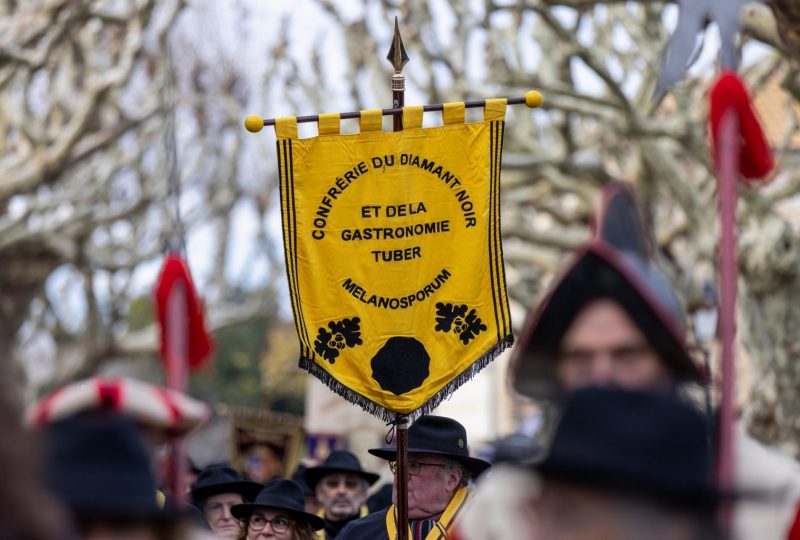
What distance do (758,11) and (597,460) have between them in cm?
918

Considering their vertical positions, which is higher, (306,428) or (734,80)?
(734,80)

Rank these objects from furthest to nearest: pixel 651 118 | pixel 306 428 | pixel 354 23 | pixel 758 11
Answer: pixel 354 23, pixel 651 118, pixel 306 428, pixel 758 11

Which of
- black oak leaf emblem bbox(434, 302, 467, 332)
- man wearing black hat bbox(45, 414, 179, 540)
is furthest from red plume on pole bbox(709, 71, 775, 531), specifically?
black oak leaf emblem bbox(434, 302, 467, 332)

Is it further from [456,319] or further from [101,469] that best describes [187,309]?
[456,319]

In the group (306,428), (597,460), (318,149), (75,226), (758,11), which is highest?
(758,11)

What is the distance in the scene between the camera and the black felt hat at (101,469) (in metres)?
2.53

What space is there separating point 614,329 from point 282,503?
187 inches

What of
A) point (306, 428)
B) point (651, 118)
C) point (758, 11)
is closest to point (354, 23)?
point (651, 118)

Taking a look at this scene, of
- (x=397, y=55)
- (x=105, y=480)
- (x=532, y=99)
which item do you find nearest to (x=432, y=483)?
(x=532, y=99)

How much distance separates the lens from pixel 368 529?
6043 mm

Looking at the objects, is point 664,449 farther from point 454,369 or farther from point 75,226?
point 75,226

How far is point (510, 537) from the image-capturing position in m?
2.91

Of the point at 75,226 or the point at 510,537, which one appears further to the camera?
the point at 75,226

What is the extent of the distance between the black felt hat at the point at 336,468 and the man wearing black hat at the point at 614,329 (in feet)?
19.5
